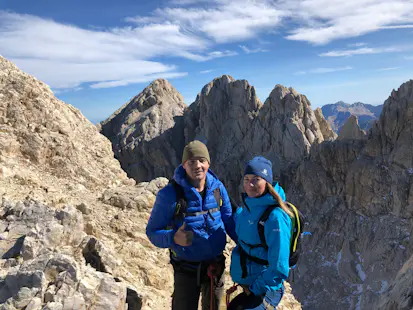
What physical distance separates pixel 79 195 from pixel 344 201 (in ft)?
269

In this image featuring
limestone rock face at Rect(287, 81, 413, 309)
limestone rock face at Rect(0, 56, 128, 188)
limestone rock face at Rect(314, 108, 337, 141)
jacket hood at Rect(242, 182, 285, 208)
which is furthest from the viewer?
limestone rock face at Rect(314, 108, 337, 141)

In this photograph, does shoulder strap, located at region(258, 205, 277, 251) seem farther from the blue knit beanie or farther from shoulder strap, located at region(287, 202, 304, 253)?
the blue knit beanie

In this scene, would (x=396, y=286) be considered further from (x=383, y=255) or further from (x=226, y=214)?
(x=383, y=255)

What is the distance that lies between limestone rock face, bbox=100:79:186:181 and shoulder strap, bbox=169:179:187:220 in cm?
9748

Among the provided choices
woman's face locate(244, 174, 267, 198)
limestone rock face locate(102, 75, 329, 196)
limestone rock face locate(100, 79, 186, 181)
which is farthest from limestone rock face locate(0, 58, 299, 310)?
limestone rock face locate(100, 79, 186, 181)

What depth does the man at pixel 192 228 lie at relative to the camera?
517 centimetres

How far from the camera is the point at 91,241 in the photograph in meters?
7.50

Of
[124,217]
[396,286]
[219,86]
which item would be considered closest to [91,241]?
[124,217]

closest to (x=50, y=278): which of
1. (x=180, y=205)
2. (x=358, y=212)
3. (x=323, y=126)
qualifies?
(x=180, y=205)

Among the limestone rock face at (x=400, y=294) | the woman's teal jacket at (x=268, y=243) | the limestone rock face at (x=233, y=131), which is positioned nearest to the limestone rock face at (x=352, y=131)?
the limestone rock face at (x=233, y=131)

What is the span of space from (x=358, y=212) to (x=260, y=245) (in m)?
83.9

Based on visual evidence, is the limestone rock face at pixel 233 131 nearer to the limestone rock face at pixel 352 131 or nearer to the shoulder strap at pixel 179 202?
the limestone rock face at pixel 352 131

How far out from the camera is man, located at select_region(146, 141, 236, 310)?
17.0 ft

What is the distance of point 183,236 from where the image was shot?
5.04m
